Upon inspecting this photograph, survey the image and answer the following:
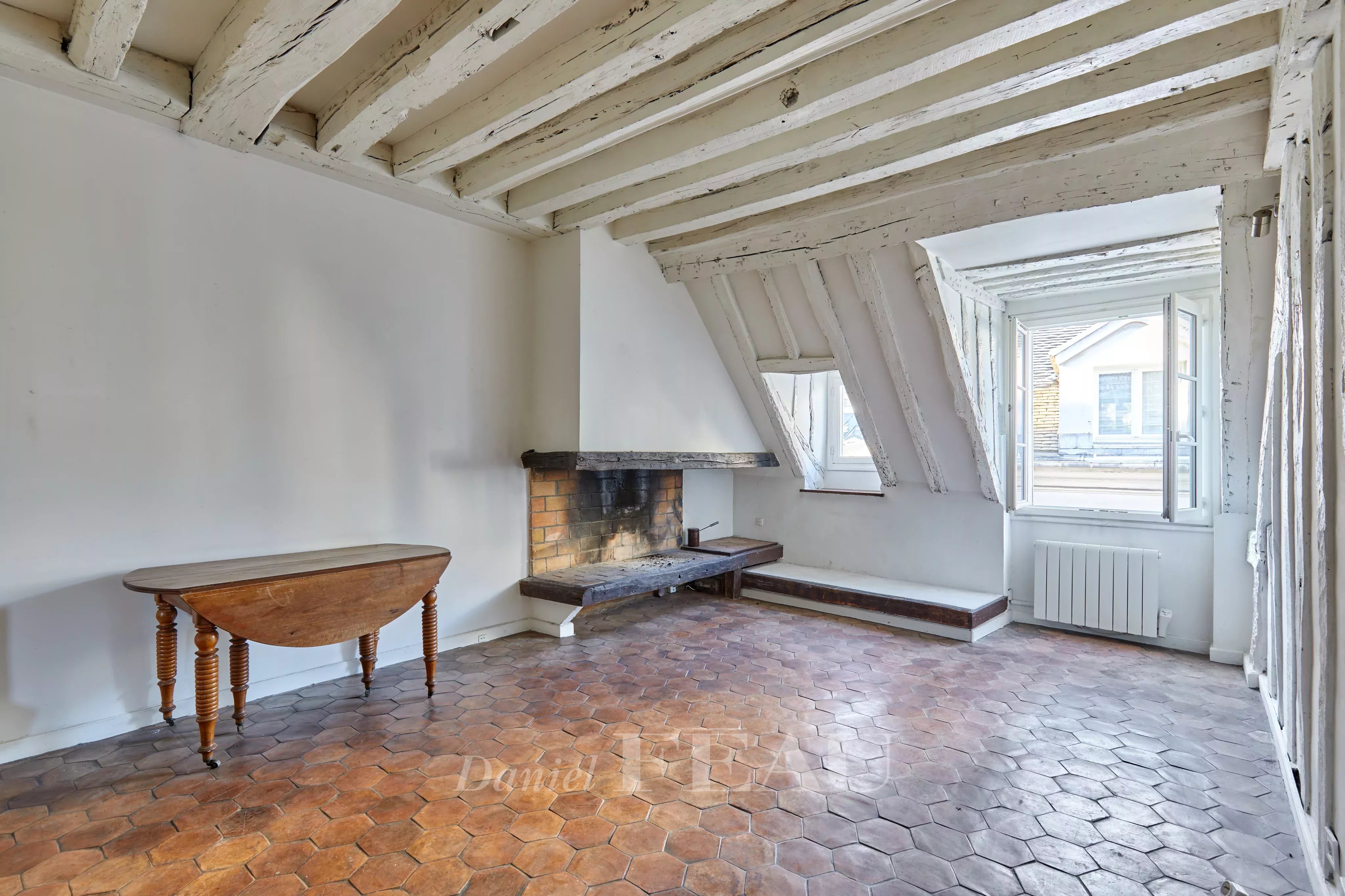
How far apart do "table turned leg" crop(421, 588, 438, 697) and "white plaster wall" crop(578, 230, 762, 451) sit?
1241 millimetres

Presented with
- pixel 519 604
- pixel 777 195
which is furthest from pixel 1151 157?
pixel 519 604

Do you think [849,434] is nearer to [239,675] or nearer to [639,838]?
[639,838]

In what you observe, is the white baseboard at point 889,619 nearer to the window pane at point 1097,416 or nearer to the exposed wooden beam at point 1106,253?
the window pane at point 1097,416

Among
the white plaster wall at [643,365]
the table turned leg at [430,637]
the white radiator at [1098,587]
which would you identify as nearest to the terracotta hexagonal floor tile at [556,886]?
the table turned leg at [430,637]

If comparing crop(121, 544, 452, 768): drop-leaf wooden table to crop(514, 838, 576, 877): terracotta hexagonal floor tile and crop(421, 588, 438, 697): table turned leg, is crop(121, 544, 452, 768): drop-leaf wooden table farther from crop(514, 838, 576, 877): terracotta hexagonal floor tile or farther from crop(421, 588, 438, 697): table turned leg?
crop(514, 838, 576, 877): terracotta hexagonal floor tile

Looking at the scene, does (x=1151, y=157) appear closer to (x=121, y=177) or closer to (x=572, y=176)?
(x=572, y=176)

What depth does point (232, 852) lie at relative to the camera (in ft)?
6.41

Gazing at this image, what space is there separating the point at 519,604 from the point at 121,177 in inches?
114

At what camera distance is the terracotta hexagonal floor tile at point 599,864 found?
1845mm

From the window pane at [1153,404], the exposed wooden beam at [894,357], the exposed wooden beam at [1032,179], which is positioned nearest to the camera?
the exposed wooden beam at [1032,179]

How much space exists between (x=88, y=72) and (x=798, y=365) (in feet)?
12.6

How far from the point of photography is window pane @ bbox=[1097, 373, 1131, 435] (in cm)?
441

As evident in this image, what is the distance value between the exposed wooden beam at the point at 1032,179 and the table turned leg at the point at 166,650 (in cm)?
336

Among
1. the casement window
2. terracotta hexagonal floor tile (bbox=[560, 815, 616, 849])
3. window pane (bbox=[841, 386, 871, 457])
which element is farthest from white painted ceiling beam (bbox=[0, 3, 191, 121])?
the casement window
